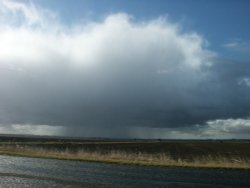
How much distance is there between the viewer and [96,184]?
28094mm

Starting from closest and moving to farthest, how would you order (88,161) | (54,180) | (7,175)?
(54,180), (7,175), (88,161)

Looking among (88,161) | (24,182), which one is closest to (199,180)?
(24,182)

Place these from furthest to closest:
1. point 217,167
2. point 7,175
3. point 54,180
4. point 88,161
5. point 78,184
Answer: point 88,161, point 217,167, point 7,175, point 54,180, point 78,184

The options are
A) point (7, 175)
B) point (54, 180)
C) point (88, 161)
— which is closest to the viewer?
point (54, 180)

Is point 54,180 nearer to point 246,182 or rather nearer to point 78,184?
point 78,184

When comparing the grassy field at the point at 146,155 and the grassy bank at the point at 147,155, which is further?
the grassy field at the point at 146,155

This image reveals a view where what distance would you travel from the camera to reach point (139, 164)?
157ft

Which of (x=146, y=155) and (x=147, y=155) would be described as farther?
(x=147, y=155)

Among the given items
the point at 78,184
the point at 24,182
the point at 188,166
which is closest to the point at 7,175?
the point at 24,182

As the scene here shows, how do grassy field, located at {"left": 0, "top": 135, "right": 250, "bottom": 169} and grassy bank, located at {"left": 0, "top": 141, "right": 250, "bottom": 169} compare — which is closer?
grassy bank, located at {"left": 0, "top": 141, "right": 250, "bottom": 169}

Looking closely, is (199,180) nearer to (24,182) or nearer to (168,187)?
(168,187)

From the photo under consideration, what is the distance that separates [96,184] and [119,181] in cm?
296

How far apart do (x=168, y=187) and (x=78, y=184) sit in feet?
19.7

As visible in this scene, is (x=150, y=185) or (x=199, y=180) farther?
(x=199, y=180)
